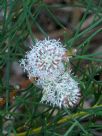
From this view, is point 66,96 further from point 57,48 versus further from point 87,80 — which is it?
point 87,80

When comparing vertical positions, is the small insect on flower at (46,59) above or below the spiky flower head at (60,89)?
above

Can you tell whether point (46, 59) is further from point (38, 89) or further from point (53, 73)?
point (38, 89)

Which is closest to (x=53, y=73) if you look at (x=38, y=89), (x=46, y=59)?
(x=46, y=59)

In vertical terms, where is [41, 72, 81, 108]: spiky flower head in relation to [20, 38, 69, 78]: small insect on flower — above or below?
below

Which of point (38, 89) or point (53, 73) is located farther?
point (38, 89)
